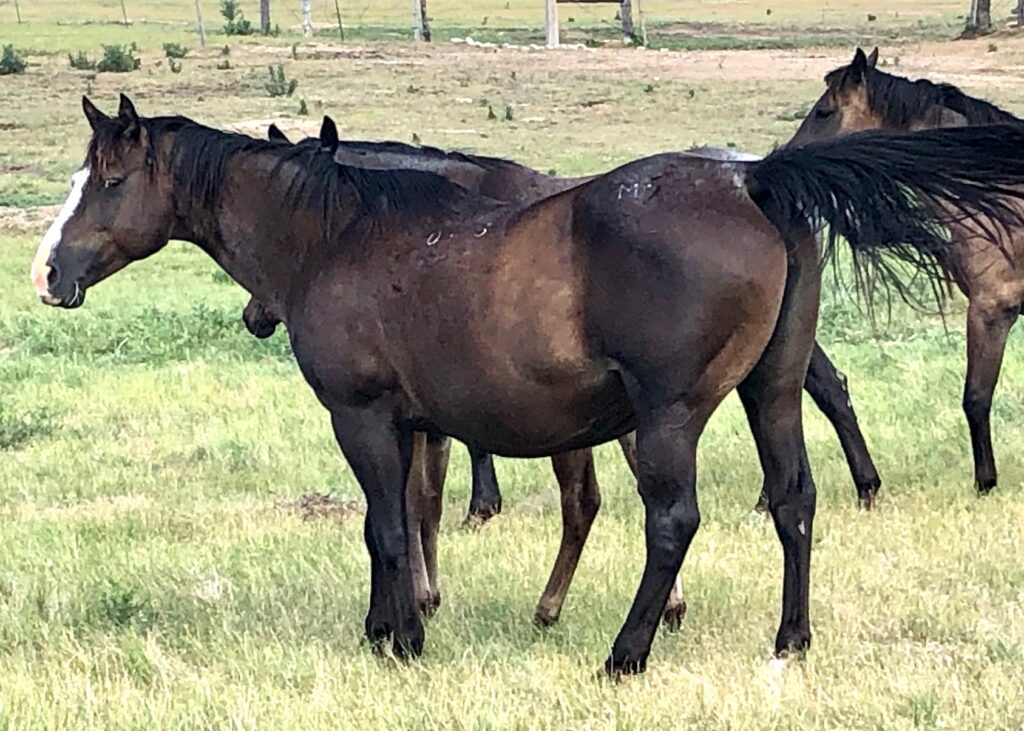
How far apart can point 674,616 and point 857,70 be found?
3765 mm

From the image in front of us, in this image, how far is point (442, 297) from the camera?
503 cm

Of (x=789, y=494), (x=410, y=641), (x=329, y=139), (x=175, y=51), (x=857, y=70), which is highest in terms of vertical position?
(x=329, y=139)

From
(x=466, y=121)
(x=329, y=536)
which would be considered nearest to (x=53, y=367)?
(x=329, y=536)

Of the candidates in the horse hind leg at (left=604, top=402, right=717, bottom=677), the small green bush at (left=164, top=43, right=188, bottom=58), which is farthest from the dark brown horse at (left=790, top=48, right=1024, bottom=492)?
the small green bush at (left=164, top=43, right=188, bottom=58)

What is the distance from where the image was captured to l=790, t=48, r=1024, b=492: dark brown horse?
770 cm

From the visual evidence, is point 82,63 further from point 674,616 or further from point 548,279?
point 548,279

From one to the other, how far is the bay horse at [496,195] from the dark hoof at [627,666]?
0.78 m

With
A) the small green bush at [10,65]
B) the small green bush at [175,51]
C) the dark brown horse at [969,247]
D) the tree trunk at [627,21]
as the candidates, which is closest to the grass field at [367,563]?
the dark brown horse at [969,247]

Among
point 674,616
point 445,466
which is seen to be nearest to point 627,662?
point 674,616

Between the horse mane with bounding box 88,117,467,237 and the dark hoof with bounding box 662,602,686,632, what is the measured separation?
1695mm

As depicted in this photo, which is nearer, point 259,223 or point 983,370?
point 259,223

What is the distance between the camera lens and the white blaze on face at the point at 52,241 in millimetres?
5508

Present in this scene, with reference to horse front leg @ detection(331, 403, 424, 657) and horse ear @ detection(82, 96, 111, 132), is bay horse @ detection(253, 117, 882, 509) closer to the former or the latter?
horse front leg @ detection(331, 403, 424, 657)

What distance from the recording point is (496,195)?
671 centimetres
